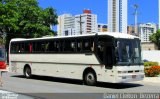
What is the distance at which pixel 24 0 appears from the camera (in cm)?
6262

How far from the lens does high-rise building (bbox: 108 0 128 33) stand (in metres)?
109

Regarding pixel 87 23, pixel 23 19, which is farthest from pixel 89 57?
pixel 87 23

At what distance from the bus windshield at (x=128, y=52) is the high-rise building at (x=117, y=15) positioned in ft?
287

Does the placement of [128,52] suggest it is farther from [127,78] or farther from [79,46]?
[79,46]

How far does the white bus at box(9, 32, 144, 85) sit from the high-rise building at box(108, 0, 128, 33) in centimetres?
8299

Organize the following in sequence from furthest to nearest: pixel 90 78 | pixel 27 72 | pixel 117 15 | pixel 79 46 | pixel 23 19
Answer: pixel 117 15 → pixel 23 19 → pixel 27 72 → pixel 79 46 → pixel 90 78

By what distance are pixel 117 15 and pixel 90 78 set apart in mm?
88703

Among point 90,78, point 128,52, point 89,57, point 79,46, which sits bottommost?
point 90,78

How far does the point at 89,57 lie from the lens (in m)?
21.8

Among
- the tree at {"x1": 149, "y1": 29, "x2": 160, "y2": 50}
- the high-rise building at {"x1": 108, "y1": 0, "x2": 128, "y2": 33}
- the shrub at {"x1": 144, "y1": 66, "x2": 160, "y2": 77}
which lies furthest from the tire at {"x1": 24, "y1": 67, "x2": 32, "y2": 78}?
the tree at {"x1": 149, "y1": 29, "x2": 160, "y2": 50}

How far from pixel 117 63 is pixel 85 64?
2694mm

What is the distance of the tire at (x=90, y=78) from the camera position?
2169 cm

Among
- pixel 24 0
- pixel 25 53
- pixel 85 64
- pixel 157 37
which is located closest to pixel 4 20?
pixel 24 0

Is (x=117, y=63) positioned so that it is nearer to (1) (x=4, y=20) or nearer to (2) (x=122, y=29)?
(1) (x=4, y=20)
